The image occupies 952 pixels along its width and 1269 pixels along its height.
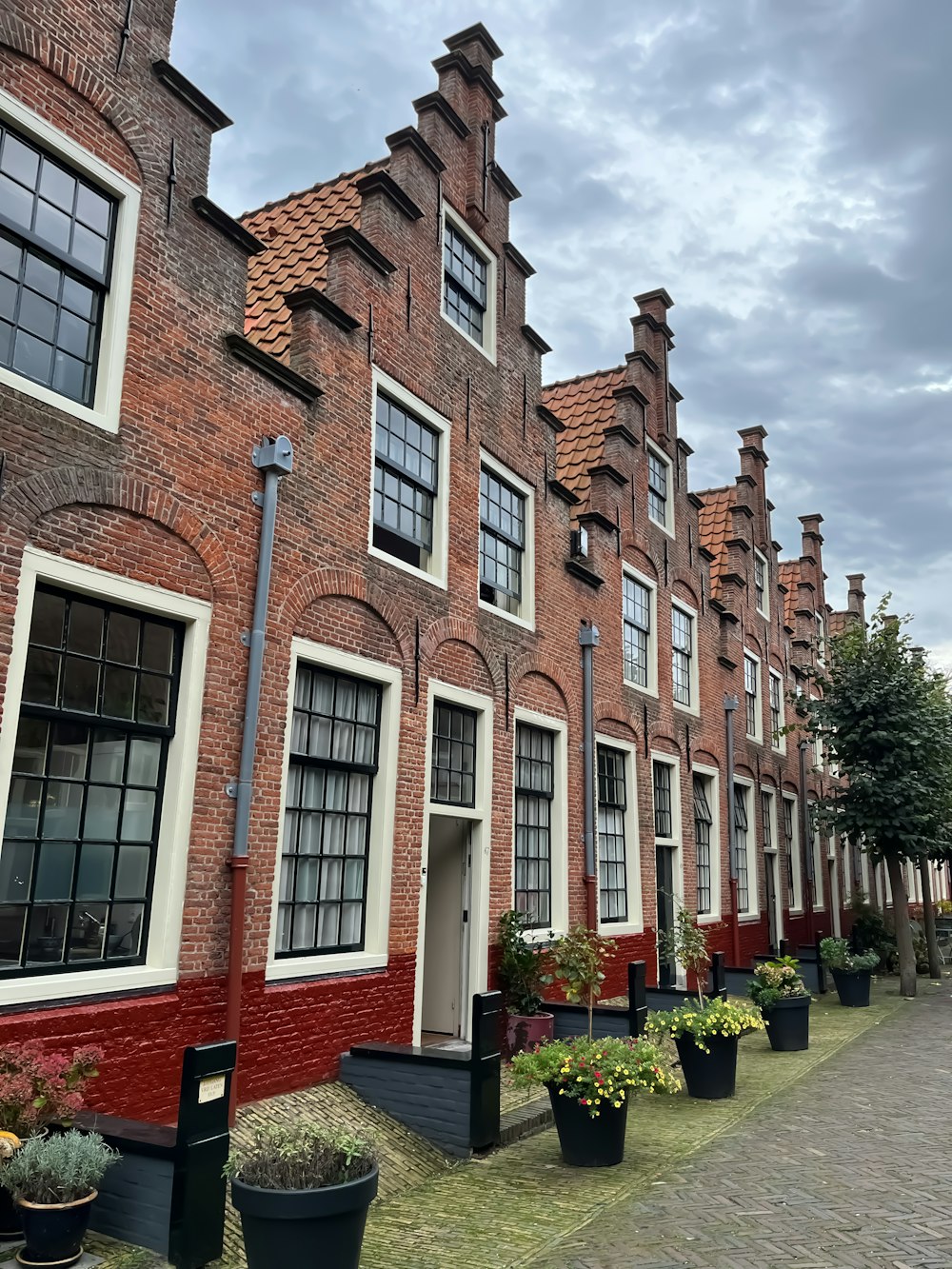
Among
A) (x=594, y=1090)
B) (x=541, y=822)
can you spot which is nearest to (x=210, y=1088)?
(x=594, y=1090)

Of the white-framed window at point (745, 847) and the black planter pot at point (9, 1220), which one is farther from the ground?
the white-framed window at point (745, 847)

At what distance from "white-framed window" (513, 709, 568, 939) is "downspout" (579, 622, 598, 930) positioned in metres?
0.45

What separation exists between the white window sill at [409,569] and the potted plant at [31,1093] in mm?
5154

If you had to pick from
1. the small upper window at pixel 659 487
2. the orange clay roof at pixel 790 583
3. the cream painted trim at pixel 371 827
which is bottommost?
the cream painted trim at pixel 371 827

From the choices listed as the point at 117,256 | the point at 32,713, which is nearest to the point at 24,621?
the point at 32,713

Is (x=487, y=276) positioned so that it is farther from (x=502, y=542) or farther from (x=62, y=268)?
(x=62, y=268)

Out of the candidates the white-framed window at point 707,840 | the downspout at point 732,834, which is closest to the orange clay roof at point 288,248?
the white-framed window at point 707,840

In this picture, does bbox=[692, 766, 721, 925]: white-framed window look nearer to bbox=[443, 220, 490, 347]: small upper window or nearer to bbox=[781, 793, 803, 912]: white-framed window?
bbox=[781, 793, 803, 912]: white-framed window

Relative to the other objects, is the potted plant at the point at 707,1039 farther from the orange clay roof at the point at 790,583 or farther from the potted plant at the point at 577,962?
the orange clay roof at the point at 790,583

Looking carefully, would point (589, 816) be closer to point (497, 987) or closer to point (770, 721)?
point (497, 987)

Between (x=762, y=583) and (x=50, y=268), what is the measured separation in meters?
19.7

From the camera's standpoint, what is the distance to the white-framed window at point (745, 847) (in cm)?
1995

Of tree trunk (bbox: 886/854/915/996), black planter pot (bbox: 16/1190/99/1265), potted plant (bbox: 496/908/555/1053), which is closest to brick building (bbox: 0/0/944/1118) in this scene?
potted plant (bbox: 496/908/555/1053)

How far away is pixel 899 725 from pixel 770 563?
637 centimetres
